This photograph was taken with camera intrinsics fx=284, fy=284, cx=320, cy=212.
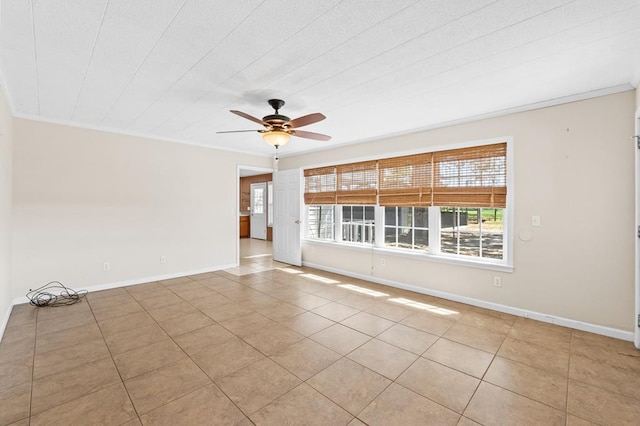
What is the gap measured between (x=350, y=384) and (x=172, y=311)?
253 cm

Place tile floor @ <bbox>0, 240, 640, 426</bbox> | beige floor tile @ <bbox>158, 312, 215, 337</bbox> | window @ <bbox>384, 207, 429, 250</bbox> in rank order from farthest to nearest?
window @ <bbox>384, 207, 429, 250</bbox> → beige floor tile @ <bbox>158, 312, 215, 337</bbox> → tile floor @ <bbox>0, 240, 640, 426</bbox>

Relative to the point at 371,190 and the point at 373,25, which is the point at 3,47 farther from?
the point at 371,190

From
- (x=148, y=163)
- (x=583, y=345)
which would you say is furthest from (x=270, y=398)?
(x=148, y=163)

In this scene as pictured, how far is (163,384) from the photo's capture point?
2127 mm

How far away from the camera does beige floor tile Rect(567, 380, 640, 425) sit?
5.91 ft

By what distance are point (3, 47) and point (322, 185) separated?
444cm

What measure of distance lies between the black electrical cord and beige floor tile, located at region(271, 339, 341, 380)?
328cm

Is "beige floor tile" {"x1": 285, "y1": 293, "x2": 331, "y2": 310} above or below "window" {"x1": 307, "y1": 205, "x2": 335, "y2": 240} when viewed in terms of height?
below

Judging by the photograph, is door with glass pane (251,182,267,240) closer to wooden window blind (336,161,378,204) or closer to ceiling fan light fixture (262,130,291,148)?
wooden window blind (336,161,378,204)

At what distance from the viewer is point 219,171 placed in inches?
225

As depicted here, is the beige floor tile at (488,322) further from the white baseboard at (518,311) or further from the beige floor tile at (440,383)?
the beige floor tile at (440,383)

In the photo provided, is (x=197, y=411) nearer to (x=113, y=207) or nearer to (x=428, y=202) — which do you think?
(x=428, y=202)

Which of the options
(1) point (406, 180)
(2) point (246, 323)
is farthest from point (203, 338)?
(1) point (406, 180)

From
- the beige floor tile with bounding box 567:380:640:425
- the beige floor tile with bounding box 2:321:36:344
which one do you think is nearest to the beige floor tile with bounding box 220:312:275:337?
the beige floor tile with bounding box 2:321:36:344
